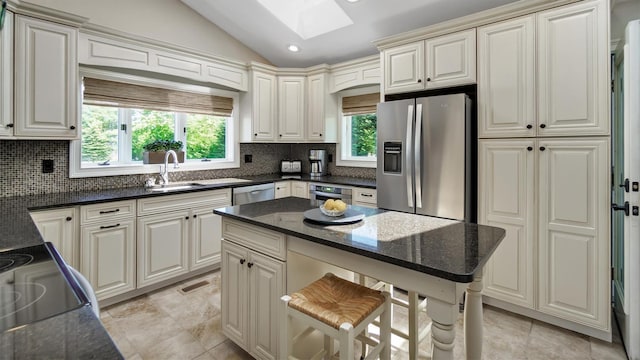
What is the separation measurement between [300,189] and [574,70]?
282cm

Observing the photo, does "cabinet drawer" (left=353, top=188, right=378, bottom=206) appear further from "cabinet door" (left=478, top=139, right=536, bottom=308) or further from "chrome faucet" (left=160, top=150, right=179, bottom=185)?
"chrome faucet" (left=160, top=150, right=179, bottom=185)

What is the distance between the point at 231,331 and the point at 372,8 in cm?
302

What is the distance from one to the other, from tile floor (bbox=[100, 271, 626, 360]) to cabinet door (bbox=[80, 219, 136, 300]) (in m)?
0.19

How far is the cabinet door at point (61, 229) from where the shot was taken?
2312 mm

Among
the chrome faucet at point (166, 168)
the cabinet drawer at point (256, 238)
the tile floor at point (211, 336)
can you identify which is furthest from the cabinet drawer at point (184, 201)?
the cabinet drawer at point (256, 238)

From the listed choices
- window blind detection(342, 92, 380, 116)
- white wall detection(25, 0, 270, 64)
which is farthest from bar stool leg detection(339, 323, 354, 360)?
white wall detection(25, 0, 270, 64)

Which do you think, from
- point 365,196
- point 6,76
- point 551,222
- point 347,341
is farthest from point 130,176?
point 551,222

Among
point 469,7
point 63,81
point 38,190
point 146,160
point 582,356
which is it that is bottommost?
point 582,356

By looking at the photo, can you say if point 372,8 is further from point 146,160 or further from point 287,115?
point 146,160

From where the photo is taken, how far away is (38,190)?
2.75 meters

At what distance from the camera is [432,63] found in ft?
9.29

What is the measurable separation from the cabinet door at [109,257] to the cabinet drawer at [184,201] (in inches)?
7.0

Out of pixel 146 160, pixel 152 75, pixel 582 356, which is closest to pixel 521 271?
pixel 582 356

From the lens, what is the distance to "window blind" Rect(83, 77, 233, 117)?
3023 mm
